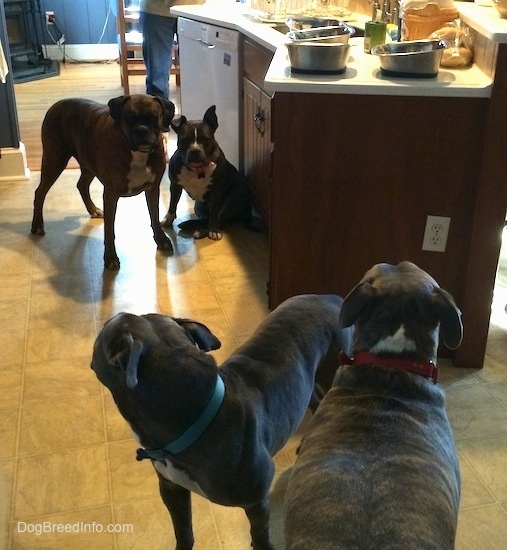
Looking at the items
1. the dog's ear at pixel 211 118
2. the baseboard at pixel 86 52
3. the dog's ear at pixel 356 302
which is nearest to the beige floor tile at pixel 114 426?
the dog's ear at pixel 356 302

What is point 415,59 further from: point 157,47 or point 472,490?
point 157,47

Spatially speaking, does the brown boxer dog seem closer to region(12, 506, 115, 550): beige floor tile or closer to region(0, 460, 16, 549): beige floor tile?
region(0, 460, 16, 549): beige floor tile

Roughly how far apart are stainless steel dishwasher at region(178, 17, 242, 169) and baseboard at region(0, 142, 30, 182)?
1098 mm

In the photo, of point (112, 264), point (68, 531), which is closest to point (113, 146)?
point (112, 264)

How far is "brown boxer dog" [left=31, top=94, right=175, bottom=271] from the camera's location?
2.92 metres

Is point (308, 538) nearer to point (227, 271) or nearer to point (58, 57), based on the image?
point (227, 271)

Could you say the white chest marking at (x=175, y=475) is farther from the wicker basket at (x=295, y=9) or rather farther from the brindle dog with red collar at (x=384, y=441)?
the wicker basket at (x=295, y=9)

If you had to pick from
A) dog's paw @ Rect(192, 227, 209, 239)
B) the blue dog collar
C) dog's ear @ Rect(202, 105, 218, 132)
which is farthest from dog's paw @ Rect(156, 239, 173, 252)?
the blue dog collar

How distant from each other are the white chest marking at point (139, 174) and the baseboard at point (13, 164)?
1510 millimetres

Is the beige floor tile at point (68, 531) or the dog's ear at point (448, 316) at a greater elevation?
the dog's ear at point (448, 316)

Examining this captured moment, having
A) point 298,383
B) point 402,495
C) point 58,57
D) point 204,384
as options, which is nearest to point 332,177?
point 298,383

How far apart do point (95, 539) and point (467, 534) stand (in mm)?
957

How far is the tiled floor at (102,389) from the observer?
1.76m

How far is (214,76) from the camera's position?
152 inches
